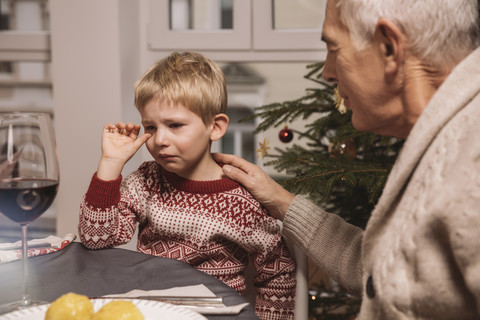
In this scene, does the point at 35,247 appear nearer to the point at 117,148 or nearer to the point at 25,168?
the point at 117,148

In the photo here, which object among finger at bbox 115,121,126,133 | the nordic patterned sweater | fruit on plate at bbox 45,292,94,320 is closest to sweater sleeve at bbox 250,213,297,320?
the nordic patterned sweater

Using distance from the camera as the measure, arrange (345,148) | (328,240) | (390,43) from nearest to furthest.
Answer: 1. (390,43)
2. (328,240)
3. (345,148)

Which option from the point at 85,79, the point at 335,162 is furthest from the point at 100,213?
the point at 85,79

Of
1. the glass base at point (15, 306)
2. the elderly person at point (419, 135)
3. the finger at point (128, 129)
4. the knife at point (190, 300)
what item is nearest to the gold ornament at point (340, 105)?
the elderly person at point (419, 135)

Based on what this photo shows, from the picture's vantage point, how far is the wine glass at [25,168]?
2.44 feet

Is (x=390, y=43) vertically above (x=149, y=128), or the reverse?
(x=390, y=43)

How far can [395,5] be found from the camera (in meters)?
0.85

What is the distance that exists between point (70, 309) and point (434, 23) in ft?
2.28

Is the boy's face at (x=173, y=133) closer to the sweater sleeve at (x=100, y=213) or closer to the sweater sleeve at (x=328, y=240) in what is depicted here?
the sweater sleeve at (x=100, y=213)

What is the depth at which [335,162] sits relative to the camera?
1616 millimetres

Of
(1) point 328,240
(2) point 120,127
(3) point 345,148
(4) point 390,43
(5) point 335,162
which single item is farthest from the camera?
(3) point 345,148

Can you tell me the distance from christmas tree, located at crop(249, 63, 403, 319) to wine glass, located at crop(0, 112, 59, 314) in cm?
89

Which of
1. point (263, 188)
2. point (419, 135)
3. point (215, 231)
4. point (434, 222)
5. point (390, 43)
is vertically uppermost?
point (390, 43)

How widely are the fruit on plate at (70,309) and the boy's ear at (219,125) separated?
861mm
